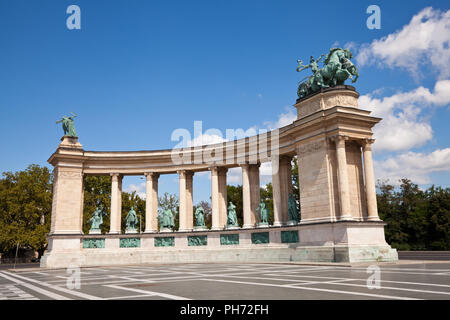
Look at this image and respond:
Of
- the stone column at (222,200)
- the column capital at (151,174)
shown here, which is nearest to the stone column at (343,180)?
the stone column at (222,200)

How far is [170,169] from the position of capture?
51.0 metres

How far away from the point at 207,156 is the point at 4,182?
157ft

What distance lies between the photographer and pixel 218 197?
4916 centimetres

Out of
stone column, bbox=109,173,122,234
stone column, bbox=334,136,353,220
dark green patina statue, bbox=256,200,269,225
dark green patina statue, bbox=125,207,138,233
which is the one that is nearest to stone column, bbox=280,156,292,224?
dark green patina statue, bbox=256,200,269,225

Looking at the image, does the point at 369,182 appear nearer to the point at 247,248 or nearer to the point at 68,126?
the point at 247,248

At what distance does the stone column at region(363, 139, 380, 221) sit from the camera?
3603cm

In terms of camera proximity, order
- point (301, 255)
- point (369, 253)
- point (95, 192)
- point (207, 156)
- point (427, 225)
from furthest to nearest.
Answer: point (95, 192)
point (427, 225)
point (207, 156)
point (301, 255)
point (369, 253)

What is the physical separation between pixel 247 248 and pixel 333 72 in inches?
799

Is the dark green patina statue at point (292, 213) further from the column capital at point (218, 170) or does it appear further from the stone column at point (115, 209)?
the stone column at point (115, 209)

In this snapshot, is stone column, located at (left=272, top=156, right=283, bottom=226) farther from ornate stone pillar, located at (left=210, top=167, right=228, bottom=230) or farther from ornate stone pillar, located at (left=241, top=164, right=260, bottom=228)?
ornate stone pillar, located at (left=210, top=167, right=228, bottom=230)

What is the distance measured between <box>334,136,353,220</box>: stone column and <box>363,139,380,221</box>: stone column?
6.78ft

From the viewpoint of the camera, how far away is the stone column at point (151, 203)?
49656 millimetres
